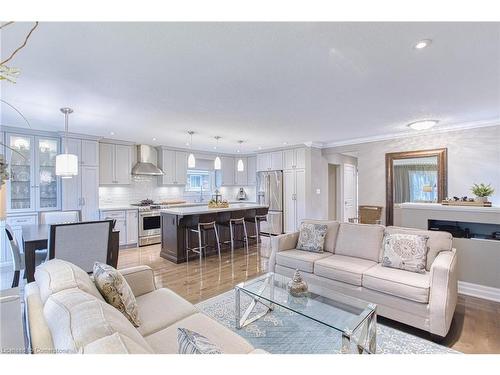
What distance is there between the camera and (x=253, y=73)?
2.39m

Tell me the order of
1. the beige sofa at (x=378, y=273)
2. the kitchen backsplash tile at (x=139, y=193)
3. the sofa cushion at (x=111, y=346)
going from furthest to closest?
the kitchen backsplash tile at (x=139, y=193) < the beige sofa at (x=378, y=273) < the sofa cushion at (x=111, y=346)

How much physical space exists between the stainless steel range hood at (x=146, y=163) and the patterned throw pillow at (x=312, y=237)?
13.9 ft

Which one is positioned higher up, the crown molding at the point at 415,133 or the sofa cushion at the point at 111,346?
the crown molding at the point at 415,133

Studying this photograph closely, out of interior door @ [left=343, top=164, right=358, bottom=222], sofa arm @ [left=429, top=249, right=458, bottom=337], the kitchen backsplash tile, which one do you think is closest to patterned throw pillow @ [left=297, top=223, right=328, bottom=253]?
sofa arm @ [left=429, top=249, right=458, bottom=337]

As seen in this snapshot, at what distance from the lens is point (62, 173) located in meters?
3.08

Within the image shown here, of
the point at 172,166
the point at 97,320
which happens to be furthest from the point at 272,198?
the point at 97,320

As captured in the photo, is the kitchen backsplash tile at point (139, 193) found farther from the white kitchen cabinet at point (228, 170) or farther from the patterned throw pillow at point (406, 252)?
the patterned throw pillow at point (406, 252)

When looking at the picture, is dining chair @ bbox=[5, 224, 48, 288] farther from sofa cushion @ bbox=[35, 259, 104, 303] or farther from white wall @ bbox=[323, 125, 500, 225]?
white wall @ bbox=[323, 125, 500, 225]

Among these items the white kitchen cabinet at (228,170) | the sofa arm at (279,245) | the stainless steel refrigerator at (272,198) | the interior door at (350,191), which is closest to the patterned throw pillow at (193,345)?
the sofa arm at (279,245)

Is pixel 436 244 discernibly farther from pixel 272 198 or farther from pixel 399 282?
pixel 272 198

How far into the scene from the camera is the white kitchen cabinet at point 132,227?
5.72 m
